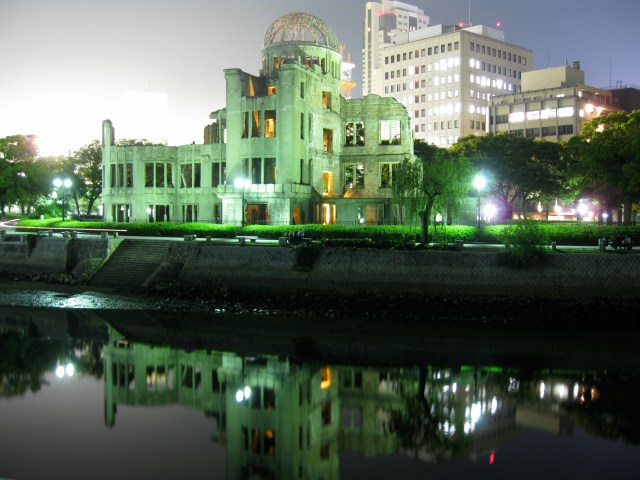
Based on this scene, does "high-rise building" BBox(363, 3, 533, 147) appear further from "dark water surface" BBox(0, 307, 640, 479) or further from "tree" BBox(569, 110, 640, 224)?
"dark water surface" BBox(0, 307, 640, 479)

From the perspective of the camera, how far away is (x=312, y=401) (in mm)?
22172

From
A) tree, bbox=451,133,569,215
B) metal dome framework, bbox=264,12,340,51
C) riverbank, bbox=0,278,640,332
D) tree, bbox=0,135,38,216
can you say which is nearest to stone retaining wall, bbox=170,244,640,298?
riverbank, bbox=0,278,640,332

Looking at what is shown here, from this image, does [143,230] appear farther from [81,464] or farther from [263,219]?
[81,464]

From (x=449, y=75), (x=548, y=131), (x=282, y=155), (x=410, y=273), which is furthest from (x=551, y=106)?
(x=410, y=273)

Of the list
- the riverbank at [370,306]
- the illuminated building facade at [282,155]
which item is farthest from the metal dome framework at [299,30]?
the riverbank at [370,306]

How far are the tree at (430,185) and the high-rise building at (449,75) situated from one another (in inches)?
3818

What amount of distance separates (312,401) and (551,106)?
10998 centimetres

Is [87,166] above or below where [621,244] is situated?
above

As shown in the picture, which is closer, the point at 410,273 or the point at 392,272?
the point at 410,273

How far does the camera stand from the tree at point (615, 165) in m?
47.2

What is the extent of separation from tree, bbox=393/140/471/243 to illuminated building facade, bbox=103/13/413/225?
1394cm

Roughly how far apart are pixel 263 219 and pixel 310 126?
32.1 ft

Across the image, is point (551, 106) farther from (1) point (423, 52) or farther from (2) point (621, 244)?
(2) point (621, 244)

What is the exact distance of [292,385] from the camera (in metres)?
23.8
